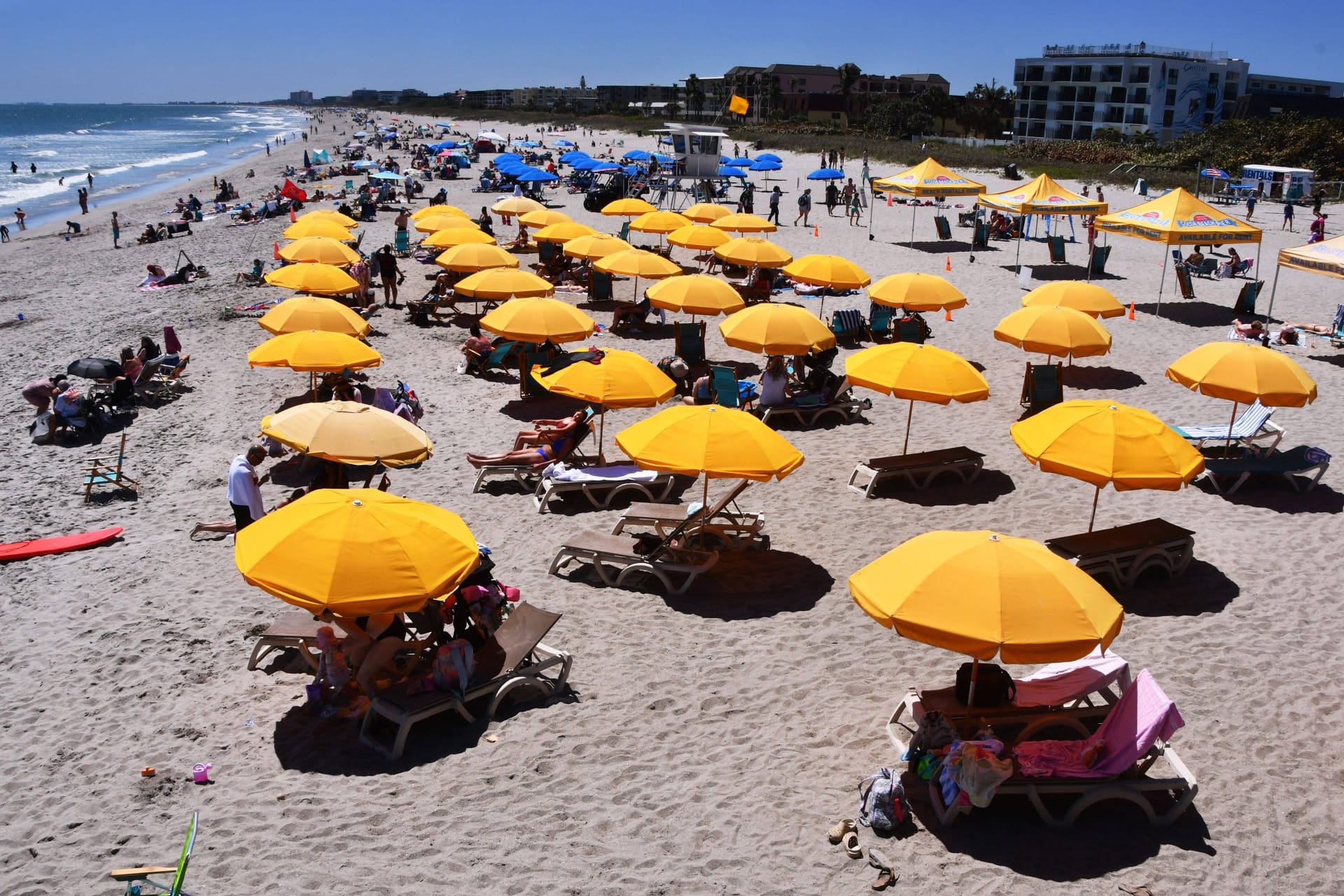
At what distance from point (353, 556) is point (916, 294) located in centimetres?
1137

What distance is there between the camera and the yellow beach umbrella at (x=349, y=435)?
864 cm

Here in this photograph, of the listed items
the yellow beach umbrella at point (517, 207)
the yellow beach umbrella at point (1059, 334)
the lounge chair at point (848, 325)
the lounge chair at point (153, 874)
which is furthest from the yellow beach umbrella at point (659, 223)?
the lounge chair at point (153, 874)

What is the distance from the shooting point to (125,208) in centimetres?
4422

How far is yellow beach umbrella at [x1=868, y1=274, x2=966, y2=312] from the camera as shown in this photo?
14867 millimetres

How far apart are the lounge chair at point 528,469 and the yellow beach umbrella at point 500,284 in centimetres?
440

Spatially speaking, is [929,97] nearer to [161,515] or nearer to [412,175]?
[412,175]

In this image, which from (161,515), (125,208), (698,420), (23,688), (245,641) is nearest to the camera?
(23,688)

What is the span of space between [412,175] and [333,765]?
143 feet

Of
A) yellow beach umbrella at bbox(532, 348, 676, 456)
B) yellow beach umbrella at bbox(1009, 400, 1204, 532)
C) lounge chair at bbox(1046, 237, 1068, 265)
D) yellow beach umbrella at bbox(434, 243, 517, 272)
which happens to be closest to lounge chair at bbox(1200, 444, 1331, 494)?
yellow beach umbrella at bbox(1009, 400, 1204, 532)

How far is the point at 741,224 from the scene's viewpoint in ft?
72.4

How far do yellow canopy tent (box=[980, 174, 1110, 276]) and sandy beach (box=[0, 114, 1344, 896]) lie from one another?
11.9 m

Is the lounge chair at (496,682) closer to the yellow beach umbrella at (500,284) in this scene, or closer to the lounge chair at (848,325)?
the yellow beach umbrella at (500,284)

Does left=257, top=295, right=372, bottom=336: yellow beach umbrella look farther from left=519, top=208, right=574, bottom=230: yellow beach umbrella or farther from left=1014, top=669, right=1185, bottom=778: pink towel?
left=519, top=208, right=574, bottom=230: yellow beach umbrella

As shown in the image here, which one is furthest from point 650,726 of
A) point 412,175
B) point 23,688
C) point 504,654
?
point 412,175
